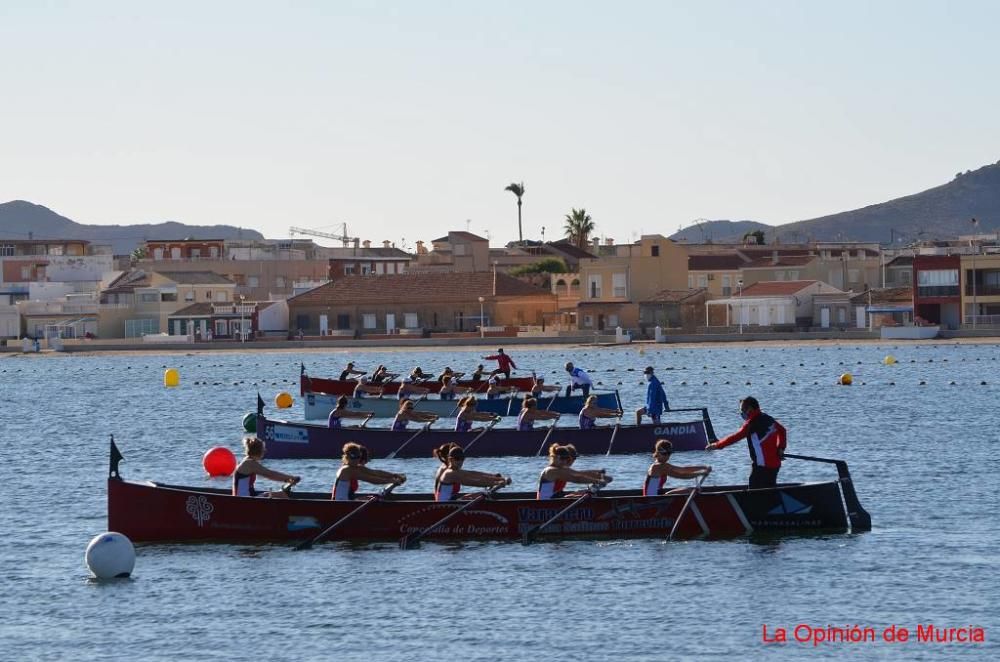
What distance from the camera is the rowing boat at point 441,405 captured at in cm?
4859

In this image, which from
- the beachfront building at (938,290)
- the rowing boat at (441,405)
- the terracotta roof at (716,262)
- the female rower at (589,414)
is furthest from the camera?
the terracotta roof at (716,262)

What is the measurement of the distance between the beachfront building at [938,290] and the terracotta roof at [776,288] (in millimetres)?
10721

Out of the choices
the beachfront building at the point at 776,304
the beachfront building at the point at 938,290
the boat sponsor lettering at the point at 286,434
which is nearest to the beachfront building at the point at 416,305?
the beachfront building at the point at 776,304

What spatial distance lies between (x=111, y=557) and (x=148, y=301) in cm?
10588

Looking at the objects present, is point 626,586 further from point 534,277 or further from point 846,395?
point 534,277

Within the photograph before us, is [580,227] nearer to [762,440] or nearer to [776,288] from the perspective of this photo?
[776,288]

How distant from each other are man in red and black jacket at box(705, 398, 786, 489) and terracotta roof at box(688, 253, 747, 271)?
A: 108 meters

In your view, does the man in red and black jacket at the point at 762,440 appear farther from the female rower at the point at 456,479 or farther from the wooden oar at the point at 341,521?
the wooden oar at the point at 341,521

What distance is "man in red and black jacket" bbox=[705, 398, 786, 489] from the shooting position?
2562cm

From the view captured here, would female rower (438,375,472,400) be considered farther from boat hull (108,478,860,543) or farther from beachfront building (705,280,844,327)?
beachfront building (705,280,844,327)

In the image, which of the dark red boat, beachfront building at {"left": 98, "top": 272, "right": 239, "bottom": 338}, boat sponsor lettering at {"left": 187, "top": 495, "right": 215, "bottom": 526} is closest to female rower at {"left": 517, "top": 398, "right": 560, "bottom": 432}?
the dark red boat

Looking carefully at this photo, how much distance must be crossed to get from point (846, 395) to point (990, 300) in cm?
4077

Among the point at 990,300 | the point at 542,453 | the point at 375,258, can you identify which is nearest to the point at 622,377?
the point at 990,300

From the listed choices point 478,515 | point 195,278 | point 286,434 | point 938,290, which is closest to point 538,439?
point 286,434
